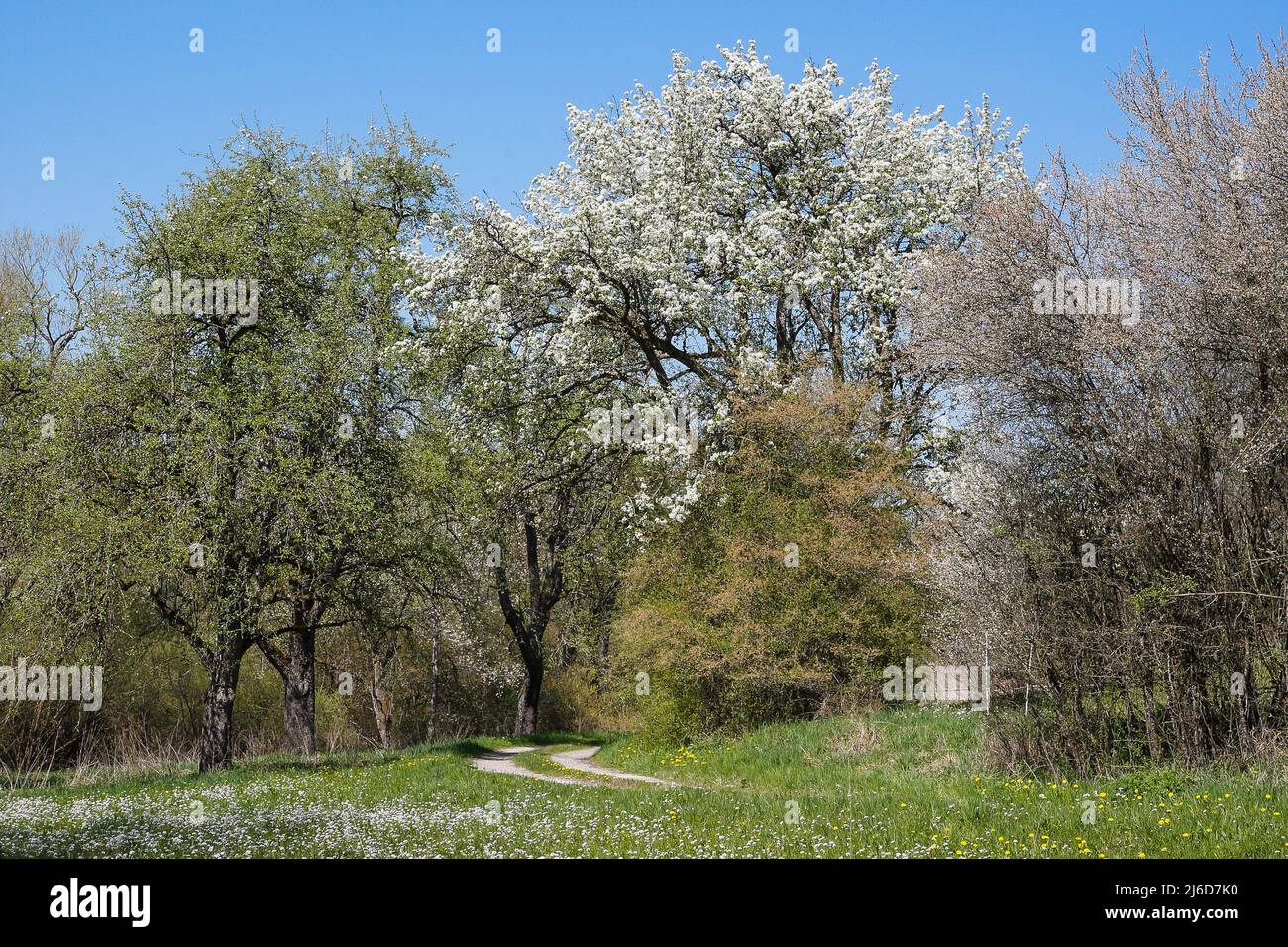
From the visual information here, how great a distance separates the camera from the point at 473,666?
1363 inches

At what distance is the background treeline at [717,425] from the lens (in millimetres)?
11516

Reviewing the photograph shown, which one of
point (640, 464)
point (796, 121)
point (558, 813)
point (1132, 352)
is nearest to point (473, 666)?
point (640, 464)

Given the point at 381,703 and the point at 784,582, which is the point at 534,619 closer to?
the point at 381,703

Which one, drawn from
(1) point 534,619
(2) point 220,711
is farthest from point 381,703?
(2) point 220,711

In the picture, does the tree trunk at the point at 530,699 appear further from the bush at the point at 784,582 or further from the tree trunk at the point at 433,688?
the bush at the point at 784,582

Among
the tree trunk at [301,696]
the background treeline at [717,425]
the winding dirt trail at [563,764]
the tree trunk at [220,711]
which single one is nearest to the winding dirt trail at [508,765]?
the winding dirt trail at [563,764]

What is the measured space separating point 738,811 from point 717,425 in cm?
1031

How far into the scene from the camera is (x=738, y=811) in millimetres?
10766

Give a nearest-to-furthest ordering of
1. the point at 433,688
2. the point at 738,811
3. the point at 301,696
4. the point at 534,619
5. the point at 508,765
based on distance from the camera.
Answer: the point at 738,811 → the point at 508,765 → the point at 301,696 → the point at 534,619 → the point at 433,688

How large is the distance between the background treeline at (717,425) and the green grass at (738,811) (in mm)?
1361

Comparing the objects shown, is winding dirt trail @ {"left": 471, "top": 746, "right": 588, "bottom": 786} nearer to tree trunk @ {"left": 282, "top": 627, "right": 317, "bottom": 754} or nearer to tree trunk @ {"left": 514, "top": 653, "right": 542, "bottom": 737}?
tree trunk @ {"left": 282, "top": 627, "right": 317, "bottom": 754}

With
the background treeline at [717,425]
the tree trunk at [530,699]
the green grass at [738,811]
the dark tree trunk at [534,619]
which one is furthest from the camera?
the tree trunk at [530,699]

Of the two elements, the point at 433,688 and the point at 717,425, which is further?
the point at 433,688

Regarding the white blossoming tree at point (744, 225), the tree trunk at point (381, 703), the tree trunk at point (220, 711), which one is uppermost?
the white blossoming tree at point (744, 225)
